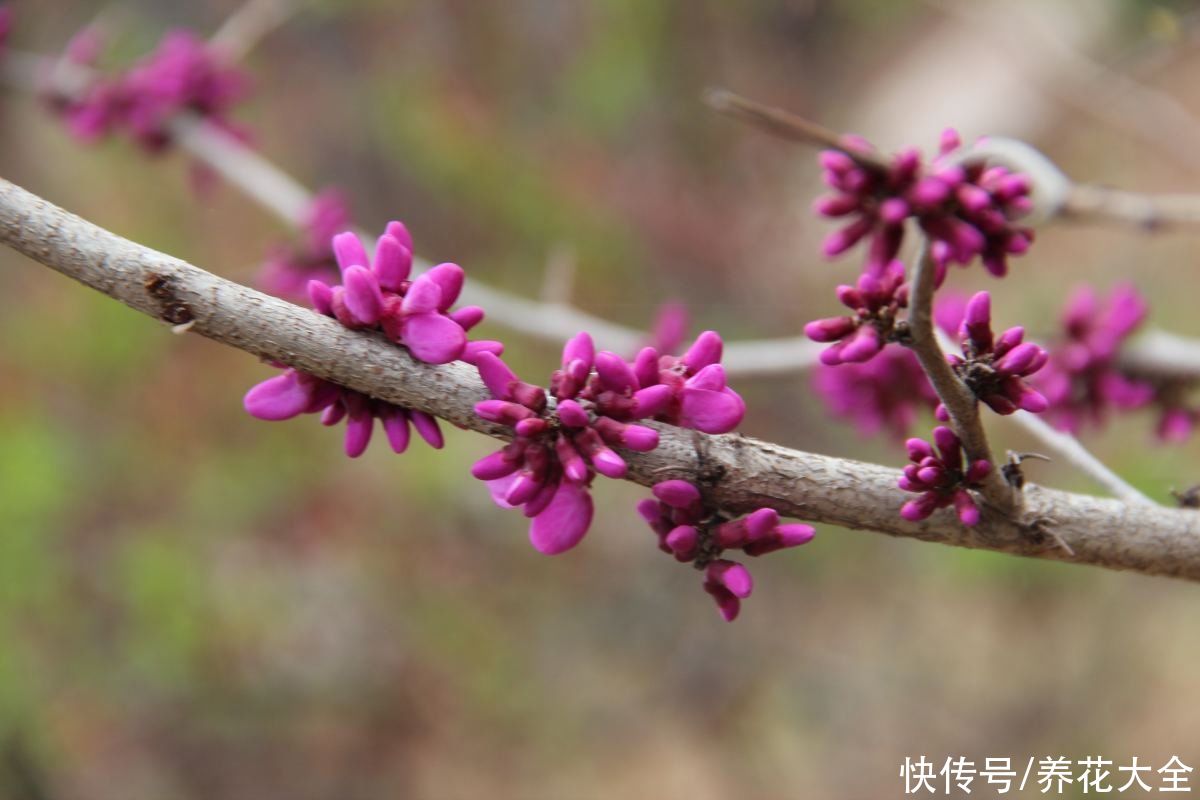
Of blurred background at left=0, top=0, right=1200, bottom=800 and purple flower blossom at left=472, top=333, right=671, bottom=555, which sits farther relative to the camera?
blurred background at left=0, top=0, right=1200, bottom=800

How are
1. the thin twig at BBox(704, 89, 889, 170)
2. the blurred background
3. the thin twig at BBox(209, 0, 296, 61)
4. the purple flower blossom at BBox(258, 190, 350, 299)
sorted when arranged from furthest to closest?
the blurred background → the thin twig at BBox(209, 0, 296, 61) → the purple flower blossom at BBox(258, 190, 350, 299) → the thin twig at BBox(704, 89, 889, 170)

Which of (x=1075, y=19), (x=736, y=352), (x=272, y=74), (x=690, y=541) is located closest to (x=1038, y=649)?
(x=736, y=352)

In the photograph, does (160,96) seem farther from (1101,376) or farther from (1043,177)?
(1101,376)

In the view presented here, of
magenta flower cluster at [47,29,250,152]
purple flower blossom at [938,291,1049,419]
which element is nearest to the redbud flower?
purple flower blossom at [938,291,1049,419]

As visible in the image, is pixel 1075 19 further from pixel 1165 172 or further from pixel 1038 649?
pixel 1038 649

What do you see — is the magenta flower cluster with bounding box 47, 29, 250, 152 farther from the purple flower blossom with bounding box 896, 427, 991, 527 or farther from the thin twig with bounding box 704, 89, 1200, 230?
the purple flower blossom with bounding box 896, 427, 991, 527

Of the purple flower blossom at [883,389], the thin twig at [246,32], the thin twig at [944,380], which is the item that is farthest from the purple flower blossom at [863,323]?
the thin twig at [246,32]

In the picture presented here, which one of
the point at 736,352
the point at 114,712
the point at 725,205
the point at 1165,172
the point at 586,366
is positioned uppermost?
the point at 1165,172
